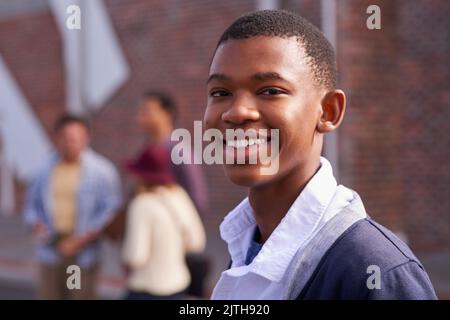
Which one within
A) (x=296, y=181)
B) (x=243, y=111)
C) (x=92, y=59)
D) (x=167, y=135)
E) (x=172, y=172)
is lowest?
(x=296, y=181)

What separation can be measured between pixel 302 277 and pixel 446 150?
26.9ft

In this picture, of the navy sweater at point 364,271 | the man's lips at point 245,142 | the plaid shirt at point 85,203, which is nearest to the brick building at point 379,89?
the plaid shirt at point 85,203

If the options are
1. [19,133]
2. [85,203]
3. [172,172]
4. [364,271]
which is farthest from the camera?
[19,133]

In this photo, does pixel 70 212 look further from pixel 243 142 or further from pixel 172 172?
pixel 243 142

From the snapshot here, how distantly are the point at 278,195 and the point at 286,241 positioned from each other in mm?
116

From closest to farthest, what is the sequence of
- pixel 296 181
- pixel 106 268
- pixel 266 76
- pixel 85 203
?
pixel 266 76 < pixel 296 181 < pixel 85 203 < pixel 106 268

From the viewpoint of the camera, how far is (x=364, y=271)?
4.31ft

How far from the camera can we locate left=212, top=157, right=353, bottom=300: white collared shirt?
1440 mm

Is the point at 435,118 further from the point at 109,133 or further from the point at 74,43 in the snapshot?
the point at 74,43

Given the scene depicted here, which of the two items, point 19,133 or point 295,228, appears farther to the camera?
point 19,133

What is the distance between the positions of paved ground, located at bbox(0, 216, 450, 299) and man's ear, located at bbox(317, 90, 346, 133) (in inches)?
217

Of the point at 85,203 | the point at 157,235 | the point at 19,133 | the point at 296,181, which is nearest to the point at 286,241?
the point at 296,181

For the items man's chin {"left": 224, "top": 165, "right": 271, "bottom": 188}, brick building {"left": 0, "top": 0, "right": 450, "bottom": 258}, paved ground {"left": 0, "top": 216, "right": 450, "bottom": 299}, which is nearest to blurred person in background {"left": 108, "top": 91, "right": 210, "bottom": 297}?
paved ground {"left": 0, "top": 216, "right": 450, "bottom": 299}

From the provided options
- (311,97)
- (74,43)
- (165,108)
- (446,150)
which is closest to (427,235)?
(446,150)
